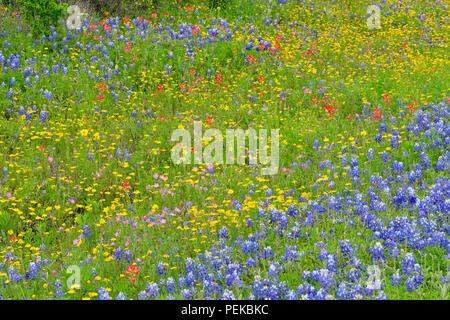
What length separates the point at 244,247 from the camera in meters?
4.73

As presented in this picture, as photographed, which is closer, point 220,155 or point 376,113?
point 220,155

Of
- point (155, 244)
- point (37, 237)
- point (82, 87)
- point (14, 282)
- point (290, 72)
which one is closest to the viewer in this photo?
point (14, 282)

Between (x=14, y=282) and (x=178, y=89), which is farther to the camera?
(x=178, y=89)

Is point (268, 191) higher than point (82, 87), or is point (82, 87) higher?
point (82, 87)

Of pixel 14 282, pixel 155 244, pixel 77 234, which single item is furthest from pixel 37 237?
pixel 155 244

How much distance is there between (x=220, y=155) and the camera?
7.33 m

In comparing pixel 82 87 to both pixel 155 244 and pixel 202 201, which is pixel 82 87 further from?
pixel 155 244

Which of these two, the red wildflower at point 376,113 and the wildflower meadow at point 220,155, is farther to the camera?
the red wildflower at point 376,113

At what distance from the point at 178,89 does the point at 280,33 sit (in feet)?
12.7

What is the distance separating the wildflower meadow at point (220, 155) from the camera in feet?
14.7

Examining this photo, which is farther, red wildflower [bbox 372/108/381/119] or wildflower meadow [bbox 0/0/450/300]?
red wildflower [bbox 372/108/381/119]

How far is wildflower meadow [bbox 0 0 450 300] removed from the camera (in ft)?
14.7

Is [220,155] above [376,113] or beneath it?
beneath
